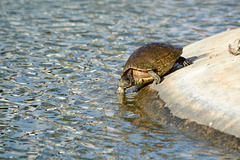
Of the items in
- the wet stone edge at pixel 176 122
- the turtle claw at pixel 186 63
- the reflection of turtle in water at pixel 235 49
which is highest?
the reflection of turtle in water at pixel 235 49

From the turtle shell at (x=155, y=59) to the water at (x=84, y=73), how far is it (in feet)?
2.33

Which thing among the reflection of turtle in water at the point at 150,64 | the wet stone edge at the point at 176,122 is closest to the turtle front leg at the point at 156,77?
the reflection of turtle in water at the point at 150,64

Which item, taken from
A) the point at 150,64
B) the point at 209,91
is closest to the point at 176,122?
the point at 209,91

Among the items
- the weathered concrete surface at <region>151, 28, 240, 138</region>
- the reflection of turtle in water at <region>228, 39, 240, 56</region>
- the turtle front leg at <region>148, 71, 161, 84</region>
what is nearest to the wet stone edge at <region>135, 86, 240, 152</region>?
the weathered concrete surface at <region>151, 28, 240, 138</region>

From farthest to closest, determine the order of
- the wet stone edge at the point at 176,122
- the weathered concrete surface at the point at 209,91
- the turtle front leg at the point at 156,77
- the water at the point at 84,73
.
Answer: the turtle front leg at the point at 156,77, the weathered concrete surface at the point at 209,91, the water at the point at 84,73, the wet stone edge at the point at 176,122

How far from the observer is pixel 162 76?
800cm

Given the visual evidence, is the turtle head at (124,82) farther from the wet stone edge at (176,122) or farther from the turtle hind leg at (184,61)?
the turtle hind leg at (184,61)

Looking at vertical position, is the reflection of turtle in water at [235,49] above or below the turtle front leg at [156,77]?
above

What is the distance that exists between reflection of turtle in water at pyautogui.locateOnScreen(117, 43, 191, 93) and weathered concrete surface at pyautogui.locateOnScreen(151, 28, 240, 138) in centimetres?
20

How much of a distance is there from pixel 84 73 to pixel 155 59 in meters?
2.28

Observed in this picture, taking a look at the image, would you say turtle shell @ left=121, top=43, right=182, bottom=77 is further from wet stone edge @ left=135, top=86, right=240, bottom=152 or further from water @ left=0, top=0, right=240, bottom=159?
water @ left=0, top=0, right=240, bottom=159

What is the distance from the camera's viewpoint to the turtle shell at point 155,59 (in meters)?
7.69

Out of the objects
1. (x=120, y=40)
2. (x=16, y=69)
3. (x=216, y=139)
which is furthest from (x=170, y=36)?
(x=216, y=139)

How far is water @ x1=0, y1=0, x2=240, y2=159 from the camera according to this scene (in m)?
5.52
